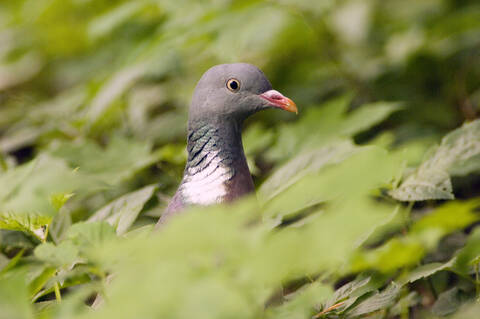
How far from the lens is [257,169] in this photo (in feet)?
7.80

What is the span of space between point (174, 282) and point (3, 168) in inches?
75.7

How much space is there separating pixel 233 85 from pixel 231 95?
0.06 m

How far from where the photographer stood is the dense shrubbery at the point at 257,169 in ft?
2.97

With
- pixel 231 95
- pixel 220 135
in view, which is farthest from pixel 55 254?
pixel 231 95

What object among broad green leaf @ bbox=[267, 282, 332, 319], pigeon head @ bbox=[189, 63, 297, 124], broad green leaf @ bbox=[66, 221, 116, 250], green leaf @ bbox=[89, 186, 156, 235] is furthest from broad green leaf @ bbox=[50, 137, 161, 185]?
broad green leaf @ bbox=[267, 282, 332, 319]

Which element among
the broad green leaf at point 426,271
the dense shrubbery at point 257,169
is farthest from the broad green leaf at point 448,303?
the broad green leaf at point 426,271

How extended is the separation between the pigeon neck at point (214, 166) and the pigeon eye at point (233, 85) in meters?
0.13

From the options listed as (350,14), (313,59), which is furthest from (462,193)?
(313,59)

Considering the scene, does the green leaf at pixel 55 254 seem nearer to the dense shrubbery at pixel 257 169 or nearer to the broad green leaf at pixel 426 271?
the dense shrubbery at pixel 257 169

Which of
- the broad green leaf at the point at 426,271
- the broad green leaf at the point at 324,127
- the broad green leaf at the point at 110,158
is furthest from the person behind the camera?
the broad green leaf at the point at 324,127

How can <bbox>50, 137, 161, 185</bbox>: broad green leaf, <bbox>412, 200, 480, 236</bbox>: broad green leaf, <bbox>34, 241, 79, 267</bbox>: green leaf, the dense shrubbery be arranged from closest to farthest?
the dense shrubbery < <bbox>412, 200, 480, 236</bbox>: broad green leaf < <bbox>34, 241, 79, 267</bbox>: green leaf < <bbox>50, 137, 161, 185</bbox>: broad green leaf

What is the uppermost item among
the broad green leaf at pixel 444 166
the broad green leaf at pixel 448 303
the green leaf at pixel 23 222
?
the green leaf at pixel 23 222

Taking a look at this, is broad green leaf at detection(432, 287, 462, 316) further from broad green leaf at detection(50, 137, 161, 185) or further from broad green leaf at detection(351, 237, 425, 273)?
broad green leaf at detection(50, 137, 161, 185)

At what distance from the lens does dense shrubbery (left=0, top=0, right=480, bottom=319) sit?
2.97 ft
